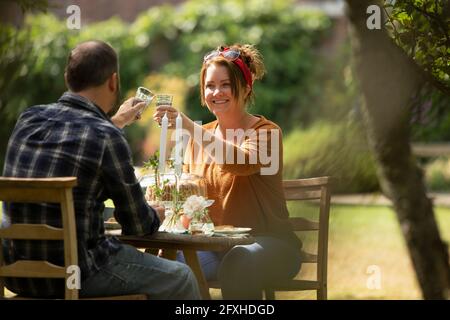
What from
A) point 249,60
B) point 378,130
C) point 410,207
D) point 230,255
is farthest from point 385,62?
point 230,255

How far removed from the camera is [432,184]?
42.8 feet

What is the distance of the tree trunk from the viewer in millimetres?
5094

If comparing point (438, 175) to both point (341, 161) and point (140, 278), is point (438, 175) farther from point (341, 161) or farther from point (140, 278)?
point (140, 278)

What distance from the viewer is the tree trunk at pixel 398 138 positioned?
201 inches

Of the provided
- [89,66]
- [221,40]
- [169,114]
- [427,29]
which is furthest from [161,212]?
[221,40]

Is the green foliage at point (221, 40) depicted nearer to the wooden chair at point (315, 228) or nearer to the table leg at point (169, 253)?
the wooden chair at point (315, 228)

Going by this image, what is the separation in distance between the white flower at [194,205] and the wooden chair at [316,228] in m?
0.61

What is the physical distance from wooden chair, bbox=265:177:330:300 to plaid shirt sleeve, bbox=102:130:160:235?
34.6 inches

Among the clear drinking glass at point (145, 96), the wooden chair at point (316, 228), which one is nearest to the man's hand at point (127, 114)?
the clear drinking glass at point (145, 96)

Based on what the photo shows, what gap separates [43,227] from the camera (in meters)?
2.92

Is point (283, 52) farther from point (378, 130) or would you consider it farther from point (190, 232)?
point (190, 232)

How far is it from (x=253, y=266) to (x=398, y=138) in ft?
7.12

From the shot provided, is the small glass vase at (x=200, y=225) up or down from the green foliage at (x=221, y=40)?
down

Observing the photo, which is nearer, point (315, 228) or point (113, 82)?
point (113, 82)
